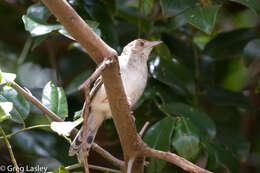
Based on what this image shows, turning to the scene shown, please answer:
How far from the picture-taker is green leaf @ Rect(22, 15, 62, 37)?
250cm

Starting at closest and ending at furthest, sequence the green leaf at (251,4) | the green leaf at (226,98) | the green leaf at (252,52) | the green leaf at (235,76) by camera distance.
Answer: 1. the green leaf at (251,4)
2. the green leaf at (252,52)
3. the green leaf at (226,98)
4. the green leaf at (235,76)

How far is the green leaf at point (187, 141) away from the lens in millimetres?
2520

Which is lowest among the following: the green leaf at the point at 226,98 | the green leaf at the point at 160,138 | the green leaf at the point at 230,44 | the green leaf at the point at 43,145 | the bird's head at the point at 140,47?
the green leaf at the point at 226,98

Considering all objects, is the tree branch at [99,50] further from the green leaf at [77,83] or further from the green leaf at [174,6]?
the green leaf at [77,83]

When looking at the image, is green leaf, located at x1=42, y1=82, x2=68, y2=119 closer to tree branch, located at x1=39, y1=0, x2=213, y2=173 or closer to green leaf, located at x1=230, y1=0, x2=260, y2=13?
tree branch, located at x1=39, y1=0, x2=213, y2=173

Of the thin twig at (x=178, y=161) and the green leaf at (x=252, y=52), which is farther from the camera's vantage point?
the green leaf at (x=252, y=52)

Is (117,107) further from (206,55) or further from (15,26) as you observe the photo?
(15,26)

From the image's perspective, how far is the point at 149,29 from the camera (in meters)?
3.49

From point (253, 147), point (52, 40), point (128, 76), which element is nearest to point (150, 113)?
point (128, 76)

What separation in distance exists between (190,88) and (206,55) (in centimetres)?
56

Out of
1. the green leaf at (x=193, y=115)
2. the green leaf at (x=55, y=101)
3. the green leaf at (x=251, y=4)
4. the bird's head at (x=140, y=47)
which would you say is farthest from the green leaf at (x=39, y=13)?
the green leaf at (x=251, y=4)

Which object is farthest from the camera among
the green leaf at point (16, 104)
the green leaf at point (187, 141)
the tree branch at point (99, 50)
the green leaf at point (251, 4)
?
the green leaf at point (251, 4)

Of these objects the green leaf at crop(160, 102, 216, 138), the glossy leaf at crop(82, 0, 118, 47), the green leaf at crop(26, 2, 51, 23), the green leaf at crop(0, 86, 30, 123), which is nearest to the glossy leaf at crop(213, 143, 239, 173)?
the green leaf at crop(160, 102, 216, 138)

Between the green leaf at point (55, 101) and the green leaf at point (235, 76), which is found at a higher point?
the green leaf at point (55, 101)
